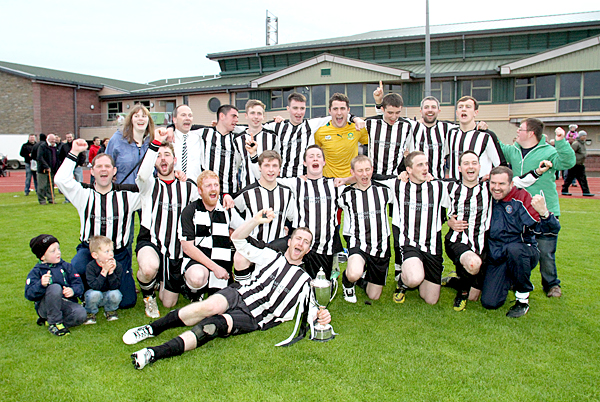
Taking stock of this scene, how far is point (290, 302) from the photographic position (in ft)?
12.4

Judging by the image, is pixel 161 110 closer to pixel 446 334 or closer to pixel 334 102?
pixel 334 102

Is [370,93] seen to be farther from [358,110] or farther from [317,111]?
[317,111]

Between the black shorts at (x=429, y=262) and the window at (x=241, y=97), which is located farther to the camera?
the window at (x=241, y=97)

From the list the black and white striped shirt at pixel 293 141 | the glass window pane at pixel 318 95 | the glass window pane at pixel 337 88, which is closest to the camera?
the black and white striped shirt at pixel 293 141

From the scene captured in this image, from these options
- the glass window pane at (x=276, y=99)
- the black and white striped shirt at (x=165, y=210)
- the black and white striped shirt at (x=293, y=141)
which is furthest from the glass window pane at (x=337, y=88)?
the black and white striped shirt at (x=165, y=210)

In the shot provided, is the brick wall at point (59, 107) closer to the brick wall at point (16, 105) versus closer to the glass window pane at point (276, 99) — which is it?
the brick wall at point (16, 105)

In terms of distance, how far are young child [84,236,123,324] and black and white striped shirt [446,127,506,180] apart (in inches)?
154

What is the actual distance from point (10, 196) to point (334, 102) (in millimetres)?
12498

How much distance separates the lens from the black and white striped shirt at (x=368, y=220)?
4.65 meters

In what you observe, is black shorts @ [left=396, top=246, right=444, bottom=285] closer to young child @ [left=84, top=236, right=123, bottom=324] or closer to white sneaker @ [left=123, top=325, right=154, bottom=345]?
white sneaker @ [left=123, top=325, right=154, bottom=345]

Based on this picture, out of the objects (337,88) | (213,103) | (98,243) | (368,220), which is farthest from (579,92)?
(98,243)

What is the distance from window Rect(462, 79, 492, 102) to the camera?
21156 mm

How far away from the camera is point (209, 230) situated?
4312 millimetres

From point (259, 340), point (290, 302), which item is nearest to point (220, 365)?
point (259, 340)
